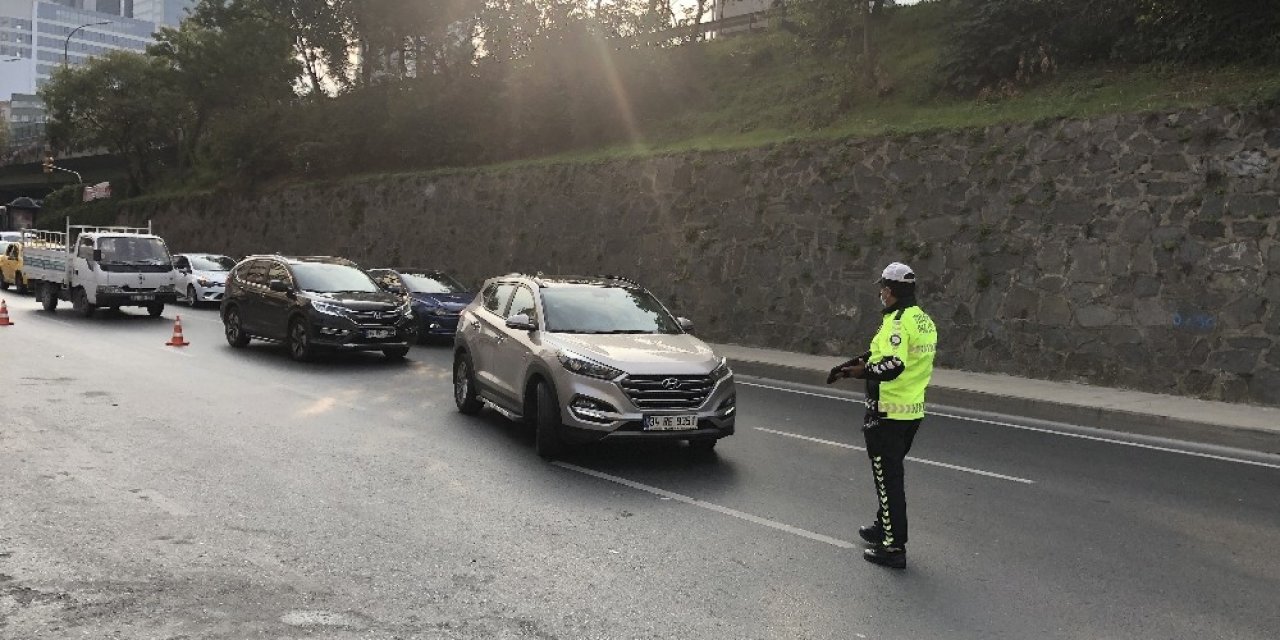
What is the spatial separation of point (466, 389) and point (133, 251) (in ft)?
49.4

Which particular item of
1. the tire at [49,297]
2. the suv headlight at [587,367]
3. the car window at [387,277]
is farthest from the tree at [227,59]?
the suv headlight at [587,367]

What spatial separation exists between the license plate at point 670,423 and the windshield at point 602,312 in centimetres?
141

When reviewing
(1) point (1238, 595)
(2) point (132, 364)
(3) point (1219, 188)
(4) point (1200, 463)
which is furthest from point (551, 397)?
(3) point (1219, 188)

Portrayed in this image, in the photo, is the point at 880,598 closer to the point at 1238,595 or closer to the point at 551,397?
the point at 1238,595

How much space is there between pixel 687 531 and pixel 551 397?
2277 mm

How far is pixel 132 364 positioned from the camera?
1362cm

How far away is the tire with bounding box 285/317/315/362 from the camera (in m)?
14.7

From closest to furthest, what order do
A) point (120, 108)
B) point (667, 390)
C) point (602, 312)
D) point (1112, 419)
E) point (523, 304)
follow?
1. point (667, 390)
2. point (602, 312)
3. point (523, 304)
4. point (1112, 419)
5. point (120, 108)

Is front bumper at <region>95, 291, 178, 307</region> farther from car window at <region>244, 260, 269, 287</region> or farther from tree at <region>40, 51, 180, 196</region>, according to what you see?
tree at <region>40, 51, 180, 196</region>

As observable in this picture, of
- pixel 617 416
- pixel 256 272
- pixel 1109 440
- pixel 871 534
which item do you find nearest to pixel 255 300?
pixel 256 272

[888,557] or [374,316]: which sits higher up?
[374,316]

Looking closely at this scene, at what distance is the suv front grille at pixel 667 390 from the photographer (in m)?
7.72

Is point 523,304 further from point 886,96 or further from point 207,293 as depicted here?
point 207,293

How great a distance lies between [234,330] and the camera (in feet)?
54.7
